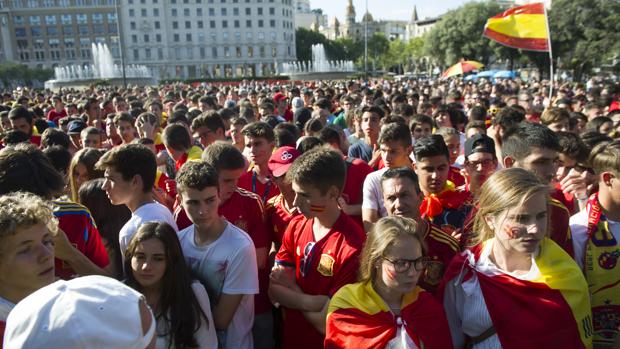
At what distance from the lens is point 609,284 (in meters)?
2.87

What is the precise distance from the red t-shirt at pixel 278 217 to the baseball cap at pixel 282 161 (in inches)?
8.8

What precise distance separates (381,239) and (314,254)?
0.66m

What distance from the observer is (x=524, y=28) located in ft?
40.3

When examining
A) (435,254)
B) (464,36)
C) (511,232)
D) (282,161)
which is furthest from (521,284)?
(464,36)

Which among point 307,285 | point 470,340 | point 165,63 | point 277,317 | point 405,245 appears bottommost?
point 277,317

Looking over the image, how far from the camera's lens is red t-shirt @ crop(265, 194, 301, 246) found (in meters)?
3.84

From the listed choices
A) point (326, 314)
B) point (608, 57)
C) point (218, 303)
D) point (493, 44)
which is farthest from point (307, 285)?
point (493, 44)

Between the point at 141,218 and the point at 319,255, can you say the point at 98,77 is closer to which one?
the point at 141,218

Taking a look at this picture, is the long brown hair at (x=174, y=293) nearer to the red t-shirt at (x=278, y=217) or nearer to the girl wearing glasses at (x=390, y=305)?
the girl wearing glasses at (x=390, y=305)

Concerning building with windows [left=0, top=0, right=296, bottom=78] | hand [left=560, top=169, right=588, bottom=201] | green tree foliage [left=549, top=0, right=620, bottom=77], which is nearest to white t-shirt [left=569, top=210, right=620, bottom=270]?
hand [left=560, top=169, right=588, bottom=201]

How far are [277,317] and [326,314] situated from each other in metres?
1.10

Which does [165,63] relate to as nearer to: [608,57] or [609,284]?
[608,57]

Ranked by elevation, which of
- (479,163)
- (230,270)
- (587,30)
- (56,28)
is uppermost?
(56,28)

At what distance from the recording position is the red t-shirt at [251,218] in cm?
372
